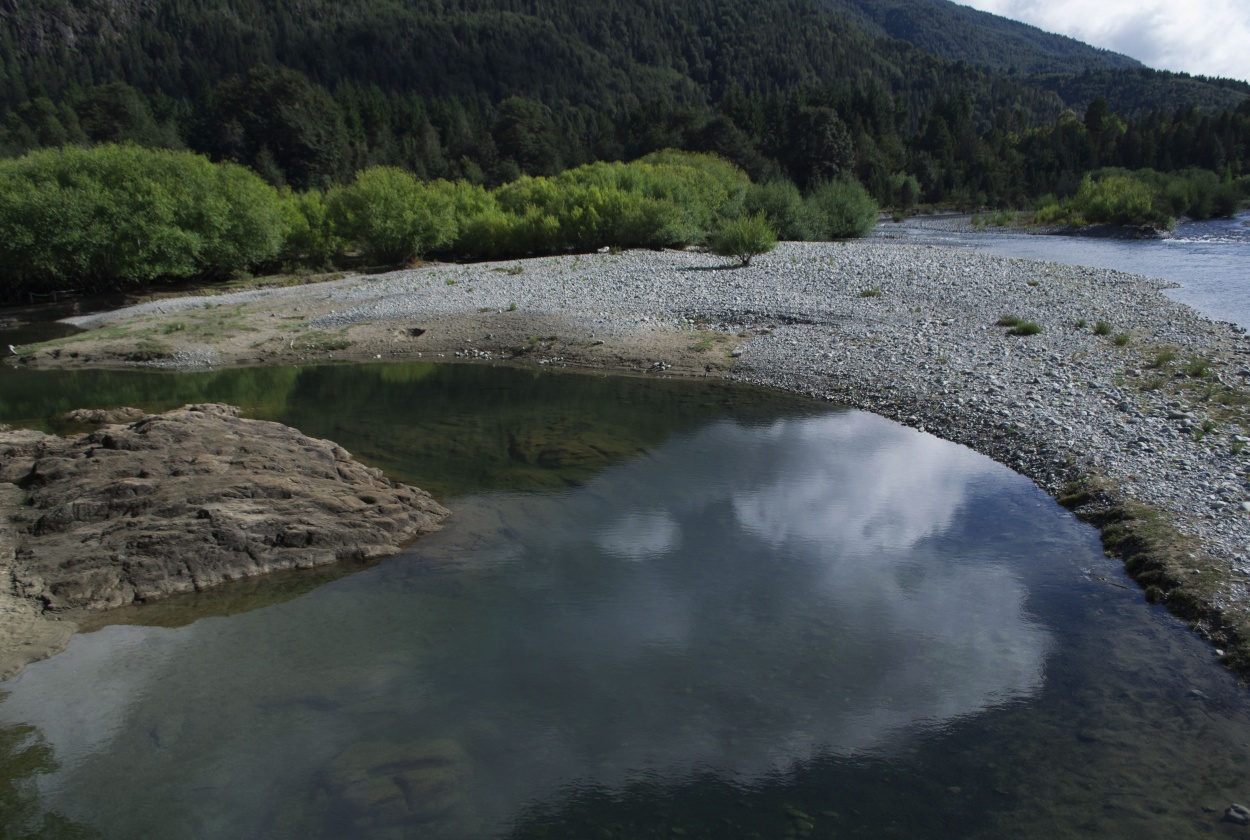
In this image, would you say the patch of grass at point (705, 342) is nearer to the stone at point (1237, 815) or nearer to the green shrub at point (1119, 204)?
the stone at point (1237, 815)

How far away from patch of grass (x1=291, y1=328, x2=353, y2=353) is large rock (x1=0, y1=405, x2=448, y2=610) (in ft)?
47.6

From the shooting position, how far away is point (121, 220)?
1527 inches

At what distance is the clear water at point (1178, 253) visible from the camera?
31812mm

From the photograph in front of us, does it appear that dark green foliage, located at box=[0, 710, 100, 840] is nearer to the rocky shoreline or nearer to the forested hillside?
the rocky shoreline

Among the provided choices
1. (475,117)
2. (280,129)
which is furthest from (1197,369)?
(475,117)

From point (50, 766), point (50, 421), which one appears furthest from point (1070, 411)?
point (50, 421)

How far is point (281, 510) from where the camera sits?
13.4 metres

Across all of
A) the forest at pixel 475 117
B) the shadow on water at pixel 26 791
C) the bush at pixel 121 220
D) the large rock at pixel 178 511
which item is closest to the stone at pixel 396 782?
the shadow on water at pixel 26 791

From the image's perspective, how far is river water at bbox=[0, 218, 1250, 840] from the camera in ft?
25.3

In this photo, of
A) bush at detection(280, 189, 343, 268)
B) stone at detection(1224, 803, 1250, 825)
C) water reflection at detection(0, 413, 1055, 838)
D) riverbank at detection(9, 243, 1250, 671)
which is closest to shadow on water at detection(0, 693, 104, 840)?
water reflection at detection(0, 413, 1055, 838)

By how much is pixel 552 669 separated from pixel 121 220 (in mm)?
38795

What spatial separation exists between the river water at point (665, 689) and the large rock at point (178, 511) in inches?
24.4

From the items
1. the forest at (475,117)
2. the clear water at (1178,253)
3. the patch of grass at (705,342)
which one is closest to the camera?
the patch of grass at (705,342)

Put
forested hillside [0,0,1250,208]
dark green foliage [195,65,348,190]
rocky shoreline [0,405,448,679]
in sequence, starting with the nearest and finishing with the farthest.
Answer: rocky shoreline [0,405,448,679], dark green foliage [195,65,348,190], forested hillside [0,0,1250,208]
